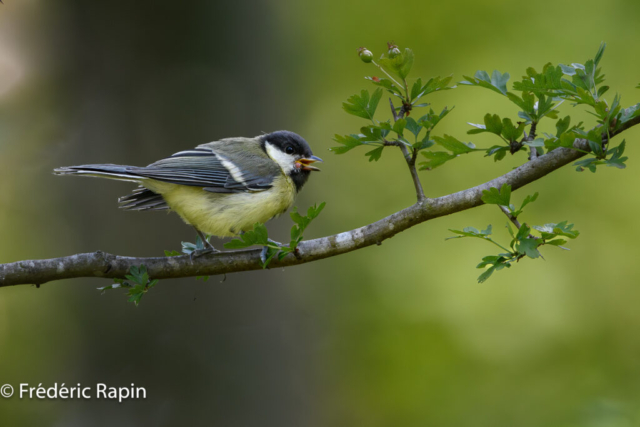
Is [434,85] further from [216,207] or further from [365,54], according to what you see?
[216,207]

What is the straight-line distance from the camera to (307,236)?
502 cm

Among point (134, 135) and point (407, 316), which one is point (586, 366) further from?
point (134, 135)

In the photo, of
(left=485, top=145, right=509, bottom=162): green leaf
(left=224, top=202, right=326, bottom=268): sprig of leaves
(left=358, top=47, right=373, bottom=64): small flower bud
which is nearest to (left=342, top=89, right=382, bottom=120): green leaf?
(left=358, top=47, right=373, bottom=64): small flower bud

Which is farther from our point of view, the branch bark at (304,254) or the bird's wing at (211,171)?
the bird's wing at (211,171)

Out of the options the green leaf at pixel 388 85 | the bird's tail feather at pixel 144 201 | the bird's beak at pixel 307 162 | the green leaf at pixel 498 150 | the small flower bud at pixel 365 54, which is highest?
the bird's beak at pixel 307 162

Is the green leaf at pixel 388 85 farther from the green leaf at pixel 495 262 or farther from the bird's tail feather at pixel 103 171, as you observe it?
the bird's tail feather at pixel 103 171

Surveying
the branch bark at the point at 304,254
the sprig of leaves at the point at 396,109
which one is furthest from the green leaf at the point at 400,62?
the branch bark at the point at 304,254

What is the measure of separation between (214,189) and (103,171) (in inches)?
26.6

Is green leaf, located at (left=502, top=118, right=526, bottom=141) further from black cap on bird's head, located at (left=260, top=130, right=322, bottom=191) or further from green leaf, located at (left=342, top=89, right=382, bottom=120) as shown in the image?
black cap on bird's head, located at (left=260, top=130, right=322, bottom=191)

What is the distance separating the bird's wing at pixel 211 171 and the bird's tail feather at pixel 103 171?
0.33ft

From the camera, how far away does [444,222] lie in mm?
7059

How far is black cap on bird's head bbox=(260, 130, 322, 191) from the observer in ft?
11.6

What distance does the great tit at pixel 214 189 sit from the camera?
3031 mm

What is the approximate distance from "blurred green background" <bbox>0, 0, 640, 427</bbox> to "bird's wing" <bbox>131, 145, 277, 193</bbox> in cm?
44
